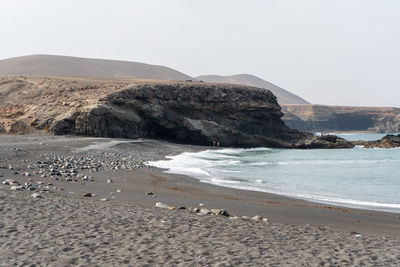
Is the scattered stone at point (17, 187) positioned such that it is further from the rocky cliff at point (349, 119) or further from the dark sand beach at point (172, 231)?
the rocky cliff at point (349, 119)

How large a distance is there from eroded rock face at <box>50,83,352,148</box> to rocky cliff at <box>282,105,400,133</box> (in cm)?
10141

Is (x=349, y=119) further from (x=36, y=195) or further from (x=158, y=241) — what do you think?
(x=158, y=241)

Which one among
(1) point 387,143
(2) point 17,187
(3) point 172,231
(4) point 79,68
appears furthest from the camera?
(4) point 79,68

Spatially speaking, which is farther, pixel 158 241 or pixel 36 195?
pixel 36 195

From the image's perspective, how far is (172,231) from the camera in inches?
270

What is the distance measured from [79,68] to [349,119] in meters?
114

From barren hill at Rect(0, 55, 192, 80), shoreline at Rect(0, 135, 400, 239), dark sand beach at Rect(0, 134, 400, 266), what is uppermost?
barren hill at Rect(0, 55, 192, 80)

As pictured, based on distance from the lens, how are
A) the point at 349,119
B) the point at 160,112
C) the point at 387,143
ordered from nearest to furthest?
the point at 160,112 → the point at 387,143 → the point at 349,119

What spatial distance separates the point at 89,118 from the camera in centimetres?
4091

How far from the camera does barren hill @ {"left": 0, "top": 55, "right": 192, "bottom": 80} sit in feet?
346

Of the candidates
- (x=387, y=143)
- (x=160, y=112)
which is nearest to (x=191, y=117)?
(x=160, y=112)

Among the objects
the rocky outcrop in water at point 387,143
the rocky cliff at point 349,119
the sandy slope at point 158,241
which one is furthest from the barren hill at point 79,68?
the sandy slope at point 158,241

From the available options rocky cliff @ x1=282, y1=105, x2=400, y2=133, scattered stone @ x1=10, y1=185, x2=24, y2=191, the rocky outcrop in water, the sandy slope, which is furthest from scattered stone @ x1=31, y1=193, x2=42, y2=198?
rocky cliff @ x1=282, y1=105, x2=400, y2=133

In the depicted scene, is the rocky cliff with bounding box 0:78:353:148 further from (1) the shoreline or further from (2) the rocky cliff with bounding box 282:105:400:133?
(2) the rocky cliff with bounding box 282:105:400:133
